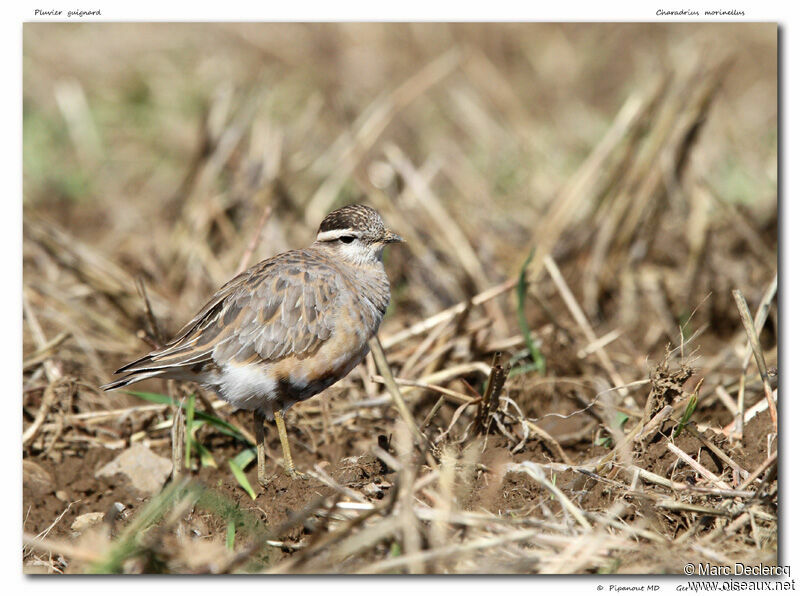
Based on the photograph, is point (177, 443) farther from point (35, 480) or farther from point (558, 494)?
point (558, 494)

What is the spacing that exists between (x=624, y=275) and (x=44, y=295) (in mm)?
4682

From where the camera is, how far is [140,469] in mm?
5383

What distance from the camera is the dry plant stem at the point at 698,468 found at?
14.5 feet

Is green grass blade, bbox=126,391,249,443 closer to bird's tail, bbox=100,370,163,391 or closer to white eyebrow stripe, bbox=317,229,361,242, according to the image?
bird's tail, bbox=100,370,163,391

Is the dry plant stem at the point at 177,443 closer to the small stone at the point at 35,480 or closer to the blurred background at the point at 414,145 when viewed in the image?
the small stone at the point at 35,480

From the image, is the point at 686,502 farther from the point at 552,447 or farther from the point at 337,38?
the point at 337,38

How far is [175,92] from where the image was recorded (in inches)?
424

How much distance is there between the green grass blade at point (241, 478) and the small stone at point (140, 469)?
437 millimetres

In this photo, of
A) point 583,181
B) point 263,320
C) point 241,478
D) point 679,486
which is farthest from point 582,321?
point 241,478

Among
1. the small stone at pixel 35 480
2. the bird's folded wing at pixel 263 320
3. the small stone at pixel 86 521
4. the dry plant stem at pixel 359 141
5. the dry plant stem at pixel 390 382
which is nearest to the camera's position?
the dry plant stem at pixel 390 382

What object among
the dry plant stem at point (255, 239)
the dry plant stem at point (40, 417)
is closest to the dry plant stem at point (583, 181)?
the dry plant stem at point (255, 239)

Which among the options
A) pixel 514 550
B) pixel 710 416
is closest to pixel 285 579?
pixel 514 550

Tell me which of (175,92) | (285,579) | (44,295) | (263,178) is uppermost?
(175,92)

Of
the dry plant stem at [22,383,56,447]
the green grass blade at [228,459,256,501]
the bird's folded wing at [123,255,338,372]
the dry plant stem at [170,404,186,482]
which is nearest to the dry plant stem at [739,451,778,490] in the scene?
the bird's folded wing at [123,255,338,372]
